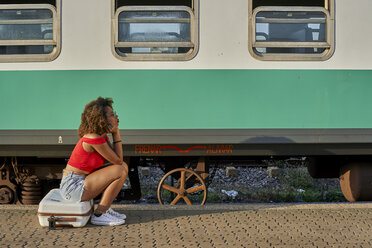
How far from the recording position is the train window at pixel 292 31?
5645 mm

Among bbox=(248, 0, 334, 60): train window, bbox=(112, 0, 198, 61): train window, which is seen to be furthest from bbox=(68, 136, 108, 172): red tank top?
bbox=(248, 0, 334, 60): train window

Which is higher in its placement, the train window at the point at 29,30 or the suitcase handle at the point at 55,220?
the train window at the point at 29,30

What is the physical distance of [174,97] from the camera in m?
5.59

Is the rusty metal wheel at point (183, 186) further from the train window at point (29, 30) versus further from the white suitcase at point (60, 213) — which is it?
the train window at point (29, 30)

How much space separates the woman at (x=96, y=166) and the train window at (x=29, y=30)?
4.37 ft

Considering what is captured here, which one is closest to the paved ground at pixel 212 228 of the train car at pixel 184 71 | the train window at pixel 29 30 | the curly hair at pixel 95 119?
the train car at pixel 184 71

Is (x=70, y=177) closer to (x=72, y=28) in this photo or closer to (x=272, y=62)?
(x=72, y=28)

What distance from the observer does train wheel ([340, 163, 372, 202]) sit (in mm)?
6074

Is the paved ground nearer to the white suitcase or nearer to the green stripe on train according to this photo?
the white suitcase

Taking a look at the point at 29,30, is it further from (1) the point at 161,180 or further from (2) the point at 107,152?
(1) the point at 161,180

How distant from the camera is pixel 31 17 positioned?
18.5 ft

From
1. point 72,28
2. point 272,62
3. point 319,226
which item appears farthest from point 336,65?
point 72,28

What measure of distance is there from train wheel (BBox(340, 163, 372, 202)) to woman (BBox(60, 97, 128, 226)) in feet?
9.68

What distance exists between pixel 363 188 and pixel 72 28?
387 cm
